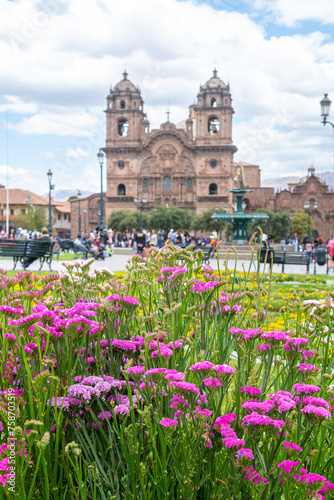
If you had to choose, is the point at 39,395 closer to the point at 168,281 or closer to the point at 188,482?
the point at 188,482

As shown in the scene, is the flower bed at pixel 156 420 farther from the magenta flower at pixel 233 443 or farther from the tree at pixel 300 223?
the tree at pixel 300 223

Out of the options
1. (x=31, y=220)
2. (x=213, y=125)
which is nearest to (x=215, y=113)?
(x=213, y=125)

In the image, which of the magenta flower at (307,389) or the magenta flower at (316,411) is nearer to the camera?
the magenta flower at (316,411)

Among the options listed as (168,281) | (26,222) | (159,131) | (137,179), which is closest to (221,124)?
(159,131)

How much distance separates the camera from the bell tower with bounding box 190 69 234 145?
64.5 meters

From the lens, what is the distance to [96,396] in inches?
68.9

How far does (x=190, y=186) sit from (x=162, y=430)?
65.8 meters

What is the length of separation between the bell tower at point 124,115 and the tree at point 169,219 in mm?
10919

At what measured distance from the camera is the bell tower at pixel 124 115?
219ft

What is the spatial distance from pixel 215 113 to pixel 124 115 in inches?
483

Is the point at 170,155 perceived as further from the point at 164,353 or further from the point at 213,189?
the point at 164,353

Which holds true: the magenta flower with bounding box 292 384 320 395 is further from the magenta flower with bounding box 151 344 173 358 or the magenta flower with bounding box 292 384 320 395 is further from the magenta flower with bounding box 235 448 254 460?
the magenta flower with bounding box 151 344 173 358

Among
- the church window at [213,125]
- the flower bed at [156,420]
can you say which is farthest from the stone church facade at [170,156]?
the flower bed at [156,420]

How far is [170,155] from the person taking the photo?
6650cm
